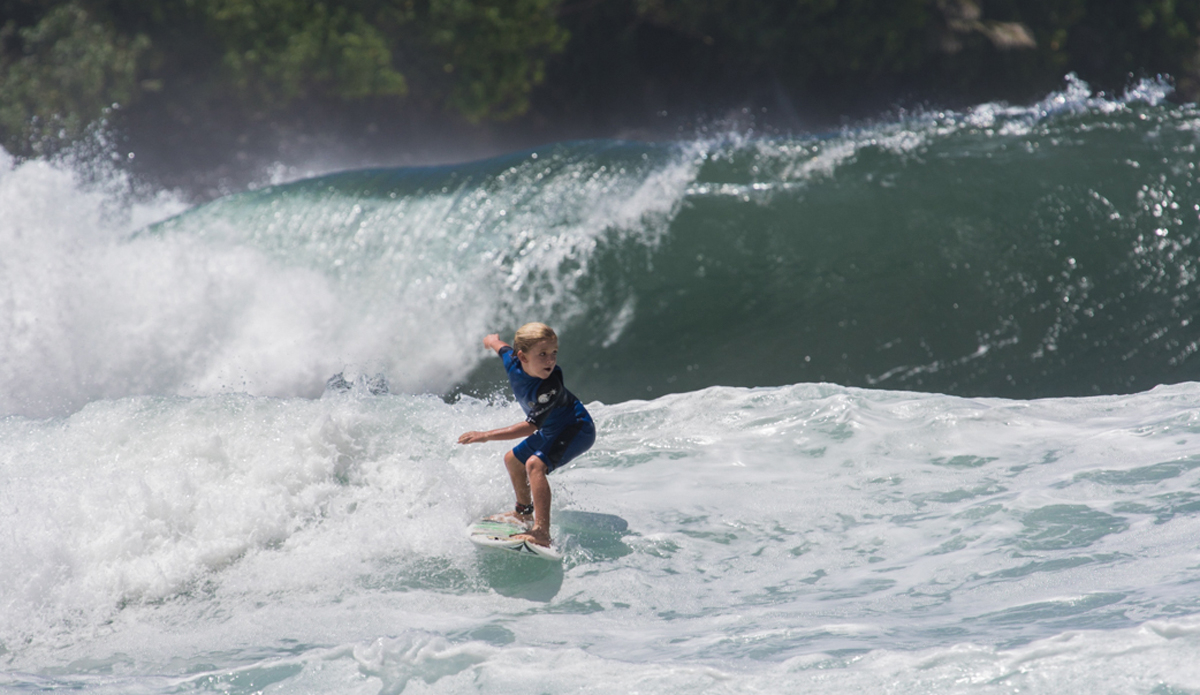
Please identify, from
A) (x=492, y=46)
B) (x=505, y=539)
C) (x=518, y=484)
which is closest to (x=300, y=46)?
(x=492, y=46)

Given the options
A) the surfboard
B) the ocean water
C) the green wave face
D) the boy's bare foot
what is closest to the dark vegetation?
the ocean water

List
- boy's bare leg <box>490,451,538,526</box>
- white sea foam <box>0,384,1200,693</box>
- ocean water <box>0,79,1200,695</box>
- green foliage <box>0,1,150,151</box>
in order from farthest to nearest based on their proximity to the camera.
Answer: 1. green foliage <box>0,1,150,151</box>
2. boy's bare leg <box>490,451,538,526</box>
3. ocean water <box>0,79,1200,695</box>
4. white sea foam <box>0,384,1200,693</box>

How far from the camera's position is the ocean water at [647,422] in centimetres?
287

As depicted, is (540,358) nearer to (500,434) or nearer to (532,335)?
(532,335)

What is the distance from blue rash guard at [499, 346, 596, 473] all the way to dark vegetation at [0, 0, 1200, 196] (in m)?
14.6

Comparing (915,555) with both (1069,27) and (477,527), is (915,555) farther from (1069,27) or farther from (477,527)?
(1069,27)

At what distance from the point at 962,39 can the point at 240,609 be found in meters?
18.9

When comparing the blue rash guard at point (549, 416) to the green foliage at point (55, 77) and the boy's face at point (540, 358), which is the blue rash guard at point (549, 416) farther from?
the green foliage at point (55, 77)

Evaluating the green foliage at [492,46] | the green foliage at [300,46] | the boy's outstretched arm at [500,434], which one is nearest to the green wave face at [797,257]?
the boy's outstretched arm at [500,434]

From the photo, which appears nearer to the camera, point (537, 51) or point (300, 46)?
point (300, 46)

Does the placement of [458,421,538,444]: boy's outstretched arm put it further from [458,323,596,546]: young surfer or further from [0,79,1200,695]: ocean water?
[0,79,1200,695]: ocean water

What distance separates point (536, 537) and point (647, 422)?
6.05ft

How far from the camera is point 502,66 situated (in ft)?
57.1

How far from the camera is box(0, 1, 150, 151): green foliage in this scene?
16391mm
